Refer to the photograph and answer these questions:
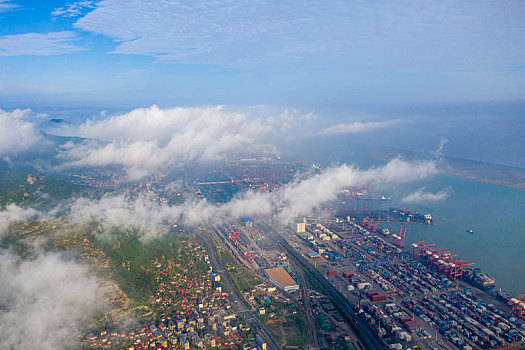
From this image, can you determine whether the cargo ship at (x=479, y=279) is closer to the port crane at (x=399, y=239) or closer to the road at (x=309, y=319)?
the port crane at (x=399, y=239)

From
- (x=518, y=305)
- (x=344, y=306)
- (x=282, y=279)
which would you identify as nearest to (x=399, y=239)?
(x=518, y=305)

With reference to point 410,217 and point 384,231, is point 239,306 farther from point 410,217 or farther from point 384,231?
point 410,217

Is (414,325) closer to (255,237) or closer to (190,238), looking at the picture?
(255,237)

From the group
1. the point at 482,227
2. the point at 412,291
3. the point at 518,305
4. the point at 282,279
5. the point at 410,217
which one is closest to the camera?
the point at 518,305

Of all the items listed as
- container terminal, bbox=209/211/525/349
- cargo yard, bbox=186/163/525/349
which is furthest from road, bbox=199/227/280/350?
container terminal, bbox=209/211/525/349

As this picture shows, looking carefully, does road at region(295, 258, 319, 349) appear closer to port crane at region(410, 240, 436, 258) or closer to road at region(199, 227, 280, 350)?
road at region(199, 227, 280, 350)

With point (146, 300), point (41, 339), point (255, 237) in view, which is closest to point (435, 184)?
point (255, 237)
